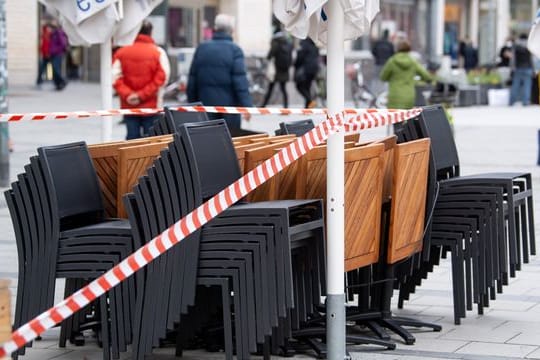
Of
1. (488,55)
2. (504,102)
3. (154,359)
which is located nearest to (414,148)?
(154,359)

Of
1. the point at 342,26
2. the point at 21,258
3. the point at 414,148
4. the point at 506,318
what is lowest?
the point at 506,318

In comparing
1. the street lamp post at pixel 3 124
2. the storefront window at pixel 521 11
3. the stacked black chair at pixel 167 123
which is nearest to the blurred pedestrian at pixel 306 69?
the street lamp post at pixel 3 124

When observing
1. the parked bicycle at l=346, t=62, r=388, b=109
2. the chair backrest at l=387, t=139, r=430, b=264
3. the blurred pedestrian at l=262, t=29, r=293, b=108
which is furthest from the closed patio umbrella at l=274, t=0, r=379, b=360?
the parked bicycle at l=346, t=62, r=388, b=109

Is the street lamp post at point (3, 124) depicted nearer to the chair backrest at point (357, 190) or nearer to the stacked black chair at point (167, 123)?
the stacked black chair at point (167, 123)

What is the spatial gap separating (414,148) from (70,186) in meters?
1.77

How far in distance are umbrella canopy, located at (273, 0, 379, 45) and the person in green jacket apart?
13241 mm

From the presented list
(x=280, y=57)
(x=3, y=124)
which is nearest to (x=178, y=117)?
(x=3, y=124)

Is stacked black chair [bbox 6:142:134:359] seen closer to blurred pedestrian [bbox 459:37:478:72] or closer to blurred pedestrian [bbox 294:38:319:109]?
blurred pedestrian [bbox 294:38:319:109]

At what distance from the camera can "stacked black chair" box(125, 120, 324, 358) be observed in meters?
5.85

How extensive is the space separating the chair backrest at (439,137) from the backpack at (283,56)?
62.0 ft

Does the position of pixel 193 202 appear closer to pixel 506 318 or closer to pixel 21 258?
Answer: pixel 21 258

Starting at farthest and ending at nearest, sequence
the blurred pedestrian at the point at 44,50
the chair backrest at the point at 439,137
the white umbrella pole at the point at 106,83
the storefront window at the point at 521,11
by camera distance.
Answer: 1. the storefront window at the point at 521,11
2. the blurred pedestrian at the point at 44,50
3. the white umbrella pole at the point at 106,83
4. the chair backrest at the point at 439,137

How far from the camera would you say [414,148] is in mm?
6992

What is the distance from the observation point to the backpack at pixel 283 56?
2678 centimetres
